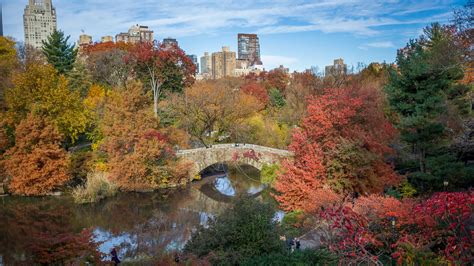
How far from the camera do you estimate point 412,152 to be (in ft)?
60.7

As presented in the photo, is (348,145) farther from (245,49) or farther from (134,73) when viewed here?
(245,49)

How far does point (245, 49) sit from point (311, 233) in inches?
5699

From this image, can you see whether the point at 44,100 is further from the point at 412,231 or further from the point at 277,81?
the point at 277,81

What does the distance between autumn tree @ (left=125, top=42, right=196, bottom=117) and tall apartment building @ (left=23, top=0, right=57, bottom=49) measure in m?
103

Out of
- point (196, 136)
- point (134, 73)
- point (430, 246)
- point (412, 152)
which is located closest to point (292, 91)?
point (196, 136)

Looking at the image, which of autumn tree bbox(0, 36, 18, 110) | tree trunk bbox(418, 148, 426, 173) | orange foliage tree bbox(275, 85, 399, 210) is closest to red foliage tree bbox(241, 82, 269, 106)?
autumn tree bbox(0, 36, 18, 110)

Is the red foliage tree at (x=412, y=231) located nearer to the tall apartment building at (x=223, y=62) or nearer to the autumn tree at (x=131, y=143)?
the autumn tree at (x=131, y=143)

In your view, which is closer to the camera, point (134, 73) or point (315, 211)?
point (315, 211)

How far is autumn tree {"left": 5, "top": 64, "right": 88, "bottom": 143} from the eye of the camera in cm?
2170

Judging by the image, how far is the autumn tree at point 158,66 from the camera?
101ft

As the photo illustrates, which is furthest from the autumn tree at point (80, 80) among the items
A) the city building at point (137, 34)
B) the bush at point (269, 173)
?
the city building at point (137, 34)

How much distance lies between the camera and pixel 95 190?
2056cm

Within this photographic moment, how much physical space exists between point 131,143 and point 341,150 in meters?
12.1

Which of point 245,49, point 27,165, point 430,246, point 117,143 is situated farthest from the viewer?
point 245,49
